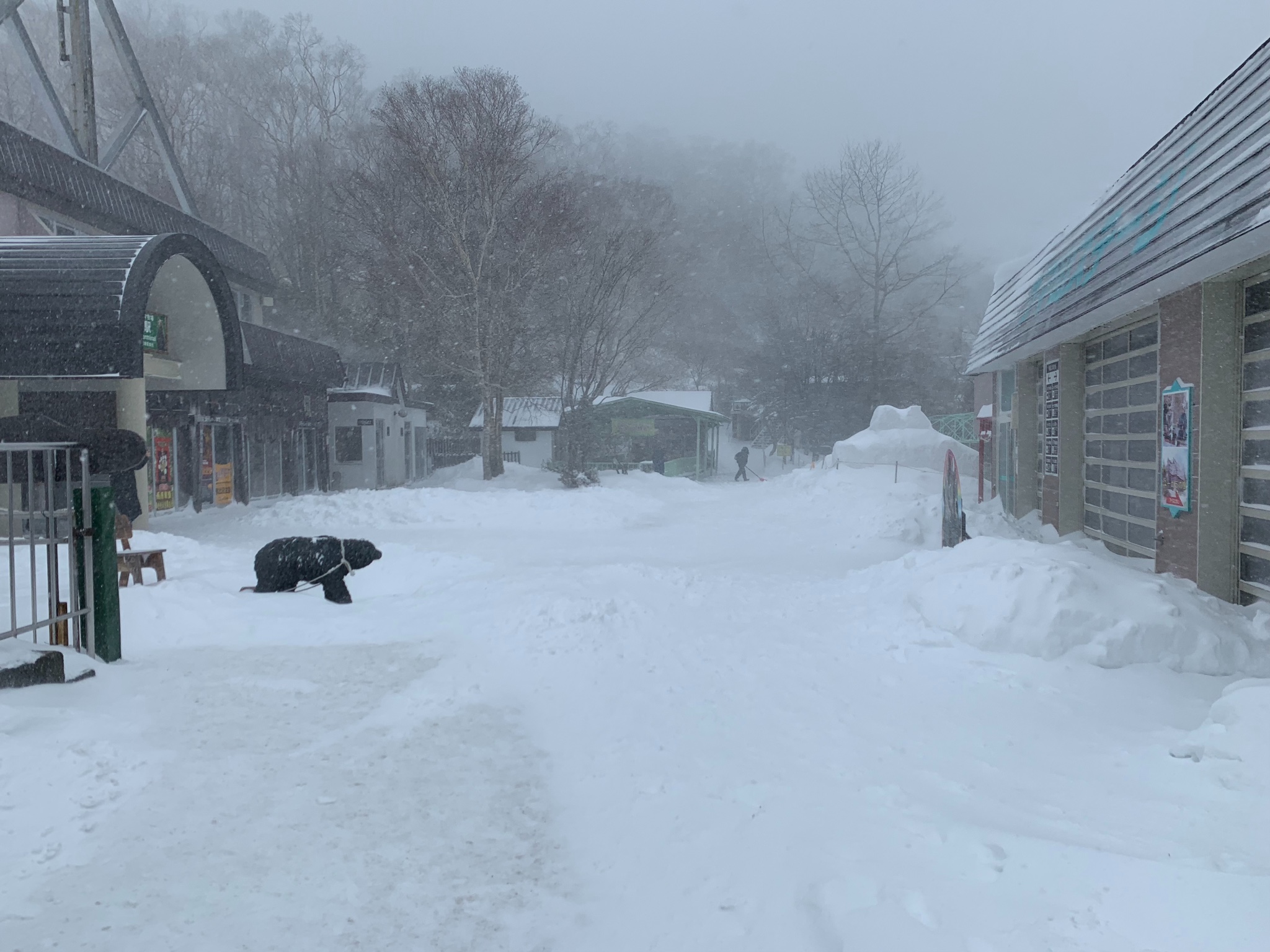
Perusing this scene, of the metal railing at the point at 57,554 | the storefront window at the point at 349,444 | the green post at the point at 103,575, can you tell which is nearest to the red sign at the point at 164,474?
the storefront window at the point at 349,444

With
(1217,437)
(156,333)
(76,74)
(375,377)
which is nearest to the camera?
(1217,437)

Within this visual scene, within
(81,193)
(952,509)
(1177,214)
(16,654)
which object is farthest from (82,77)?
(1177,214)

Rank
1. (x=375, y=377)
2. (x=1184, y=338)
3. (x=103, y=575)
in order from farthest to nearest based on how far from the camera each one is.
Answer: (x=375, y=377)
(x=1184, y=338)
(x=103, y=575)

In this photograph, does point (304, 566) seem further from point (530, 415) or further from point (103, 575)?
point (530, 415)

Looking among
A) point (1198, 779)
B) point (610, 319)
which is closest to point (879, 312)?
point (610, 319)

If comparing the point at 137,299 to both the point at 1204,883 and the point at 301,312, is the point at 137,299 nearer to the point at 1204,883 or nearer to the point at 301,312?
the point at 1204,883

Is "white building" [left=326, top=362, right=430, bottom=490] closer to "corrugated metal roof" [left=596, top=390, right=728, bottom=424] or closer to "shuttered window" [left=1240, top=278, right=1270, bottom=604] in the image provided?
"corrugated metal roof" [left=596, top=390, right=728, bottom=424]

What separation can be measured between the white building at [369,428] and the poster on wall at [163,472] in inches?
288

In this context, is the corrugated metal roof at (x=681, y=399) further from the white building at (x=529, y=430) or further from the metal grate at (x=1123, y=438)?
the metal grate at (x=1123, y=438)

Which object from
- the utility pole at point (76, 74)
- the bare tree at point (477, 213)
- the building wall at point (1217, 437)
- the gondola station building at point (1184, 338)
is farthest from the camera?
the bare tree at point (477, 213)

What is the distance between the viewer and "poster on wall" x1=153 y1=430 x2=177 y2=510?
18078mm

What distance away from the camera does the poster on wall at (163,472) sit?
1808 cm

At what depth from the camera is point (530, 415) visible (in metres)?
40.1

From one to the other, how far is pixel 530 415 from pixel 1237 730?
122ft
